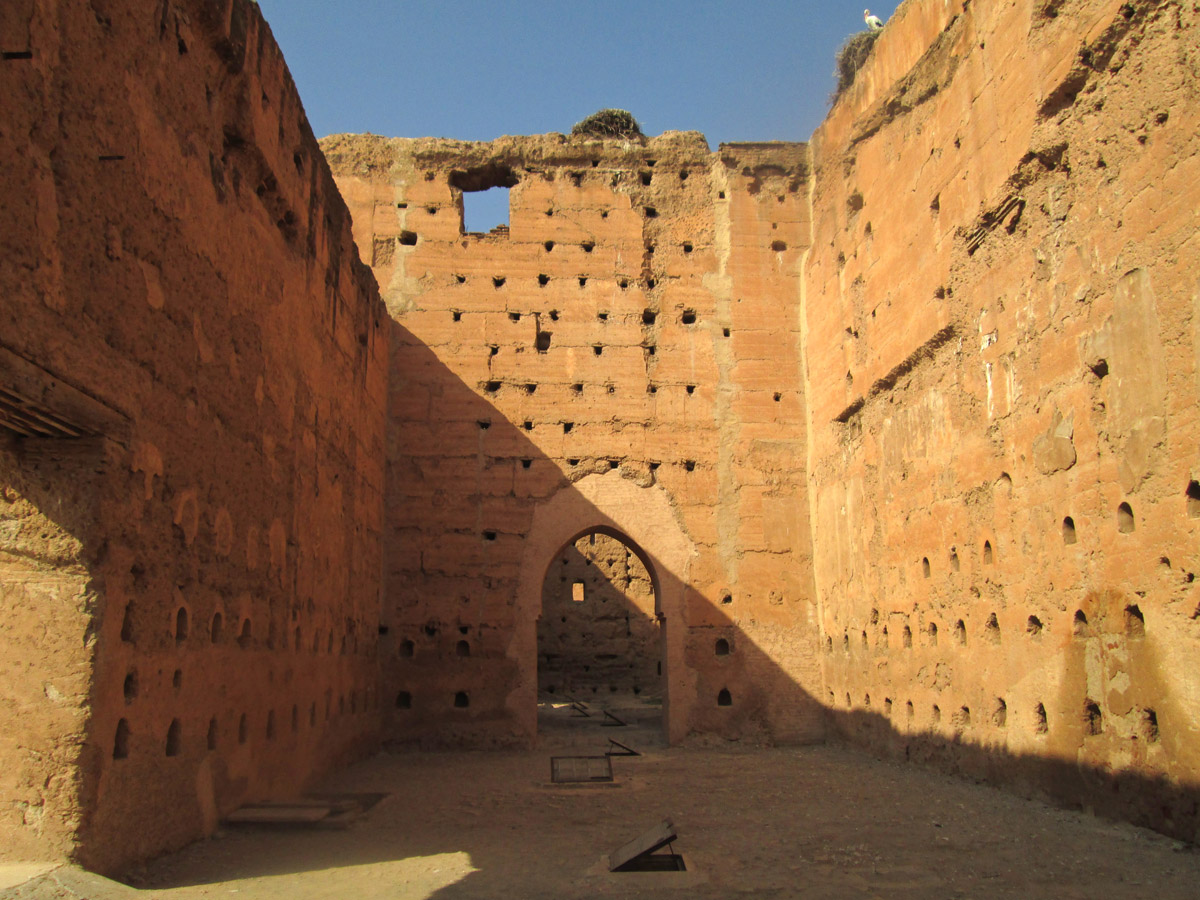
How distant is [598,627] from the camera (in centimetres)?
1581

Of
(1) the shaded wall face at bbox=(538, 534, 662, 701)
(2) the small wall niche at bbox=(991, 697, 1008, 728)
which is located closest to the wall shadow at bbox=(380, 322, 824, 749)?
(2) the small wall niche at bbox=(991, 697, 1008, 728)

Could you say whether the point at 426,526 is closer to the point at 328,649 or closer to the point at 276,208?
the point at 328,649

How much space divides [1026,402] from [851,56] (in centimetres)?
538

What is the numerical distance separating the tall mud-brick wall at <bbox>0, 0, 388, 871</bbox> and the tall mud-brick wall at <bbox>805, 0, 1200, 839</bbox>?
4730 millimetres

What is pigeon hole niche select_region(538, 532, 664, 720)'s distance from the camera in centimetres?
1568

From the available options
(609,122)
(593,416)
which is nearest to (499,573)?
(593,416)

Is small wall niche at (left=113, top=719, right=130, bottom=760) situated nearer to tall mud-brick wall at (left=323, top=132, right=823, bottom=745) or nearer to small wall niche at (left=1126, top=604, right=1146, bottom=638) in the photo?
small wall niche at (left=1126, top=604, right=1146, bottom=638)

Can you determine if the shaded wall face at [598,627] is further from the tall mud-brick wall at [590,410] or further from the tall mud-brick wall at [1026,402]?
the tall mud-brick wall at [1026,402]

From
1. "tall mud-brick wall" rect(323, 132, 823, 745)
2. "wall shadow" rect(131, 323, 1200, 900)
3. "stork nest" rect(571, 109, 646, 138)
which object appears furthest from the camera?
"stork nest" rect(571, 109, 646, 138)

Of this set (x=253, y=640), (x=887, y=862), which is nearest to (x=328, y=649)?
(x=253, y=640)

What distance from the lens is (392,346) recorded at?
10.2 m

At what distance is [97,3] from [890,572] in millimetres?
6825

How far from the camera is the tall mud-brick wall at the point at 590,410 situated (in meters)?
9.59

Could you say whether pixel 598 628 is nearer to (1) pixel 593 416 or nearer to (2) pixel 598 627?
(2) pixel 598 627
